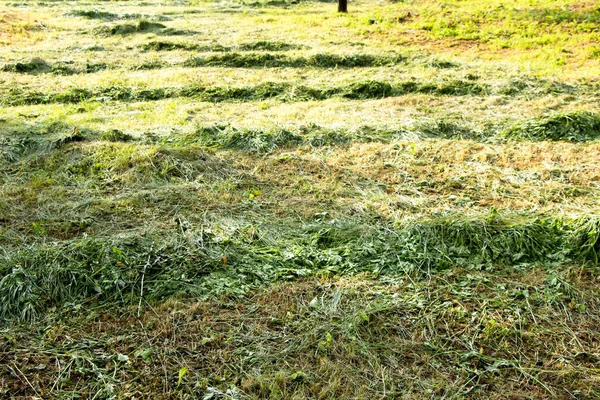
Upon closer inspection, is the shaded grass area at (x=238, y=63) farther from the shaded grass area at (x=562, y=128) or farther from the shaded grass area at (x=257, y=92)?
the shaded grass area at (x=562, y=128)

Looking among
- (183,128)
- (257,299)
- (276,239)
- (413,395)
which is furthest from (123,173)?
(413,395)

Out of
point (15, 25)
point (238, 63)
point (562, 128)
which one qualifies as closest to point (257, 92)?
point (238, 63)

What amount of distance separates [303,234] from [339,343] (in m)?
1.37

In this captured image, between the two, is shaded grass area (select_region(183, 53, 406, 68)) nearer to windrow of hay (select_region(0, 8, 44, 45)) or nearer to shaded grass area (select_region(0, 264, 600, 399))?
windrow of hay (select_region(0, 8, 44, 45))

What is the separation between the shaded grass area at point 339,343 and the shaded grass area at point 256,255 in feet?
0.49

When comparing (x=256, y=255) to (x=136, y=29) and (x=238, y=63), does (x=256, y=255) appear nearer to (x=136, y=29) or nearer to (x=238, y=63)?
(x=238, y=63)

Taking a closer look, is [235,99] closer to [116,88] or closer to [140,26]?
[116,88]

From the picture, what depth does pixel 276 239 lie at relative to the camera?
15.1ft

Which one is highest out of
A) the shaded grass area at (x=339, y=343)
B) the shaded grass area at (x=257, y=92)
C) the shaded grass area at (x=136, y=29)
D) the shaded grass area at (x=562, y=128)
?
the shaded grass area at (x=136, y=29)

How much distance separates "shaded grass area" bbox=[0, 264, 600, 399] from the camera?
10.6ft

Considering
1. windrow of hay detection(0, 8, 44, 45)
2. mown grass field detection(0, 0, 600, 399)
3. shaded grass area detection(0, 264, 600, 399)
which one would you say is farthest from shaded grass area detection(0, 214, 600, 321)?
windrow of hay detection(0, 8, 44, 45)

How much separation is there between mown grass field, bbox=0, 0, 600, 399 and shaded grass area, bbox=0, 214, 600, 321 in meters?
0.02

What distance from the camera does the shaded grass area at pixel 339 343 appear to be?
10.6 feet

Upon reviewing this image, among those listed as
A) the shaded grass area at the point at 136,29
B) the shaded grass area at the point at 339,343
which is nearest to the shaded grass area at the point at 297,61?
the shaded grass area at the point at 136,29
